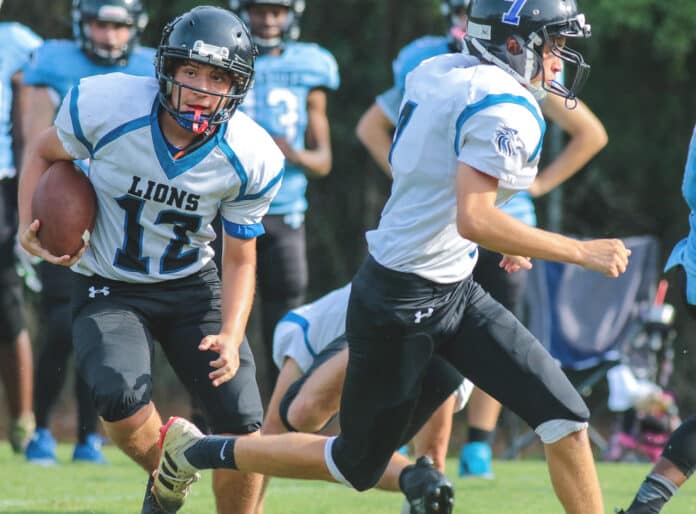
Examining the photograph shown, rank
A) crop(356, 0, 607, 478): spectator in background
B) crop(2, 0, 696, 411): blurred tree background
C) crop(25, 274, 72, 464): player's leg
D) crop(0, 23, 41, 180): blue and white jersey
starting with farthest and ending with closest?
crop(2, 0, 696, 411): blurred tree background
crop(0, 23, 41, 180): blue and white jersey
crop(25, 274, 72, 464): player's leg
crop(356, 0, 607, 478): spectator in background

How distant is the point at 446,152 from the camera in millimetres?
3727

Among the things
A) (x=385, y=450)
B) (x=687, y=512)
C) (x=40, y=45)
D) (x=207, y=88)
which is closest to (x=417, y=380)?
(x=385, y=450)

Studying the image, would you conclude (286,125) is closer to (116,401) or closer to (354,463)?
(116,401)

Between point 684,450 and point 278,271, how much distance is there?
254 centimetres

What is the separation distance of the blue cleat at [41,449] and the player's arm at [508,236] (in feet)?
11.9

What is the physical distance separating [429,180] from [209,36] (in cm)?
90

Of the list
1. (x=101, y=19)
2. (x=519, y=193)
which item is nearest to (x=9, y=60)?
(x=101, y=19)

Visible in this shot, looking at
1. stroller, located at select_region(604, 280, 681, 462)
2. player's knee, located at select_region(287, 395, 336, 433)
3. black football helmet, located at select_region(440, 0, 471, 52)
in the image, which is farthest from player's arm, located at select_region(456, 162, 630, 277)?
stroller, located at select_region(604, 280, 681, 462)

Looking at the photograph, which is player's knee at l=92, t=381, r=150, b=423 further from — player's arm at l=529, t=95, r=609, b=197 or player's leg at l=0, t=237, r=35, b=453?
player's leg at l=0, t=237, r=35, b=453

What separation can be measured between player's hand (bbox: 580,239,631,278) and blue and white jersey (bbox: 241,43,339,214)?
314 centimetres

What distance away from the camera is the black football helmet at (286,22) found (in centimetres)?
670

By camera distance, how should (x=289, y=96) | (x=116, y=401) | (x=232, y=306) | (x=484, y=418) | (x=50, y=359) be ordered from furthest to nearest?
(x=289, y=96)
(x=50, y=359)
(x=484, y=418)
(x=232, y=306)
(x=116, y=401)

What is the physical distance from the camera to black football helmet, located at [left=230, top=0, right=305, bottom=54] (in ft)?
22.0

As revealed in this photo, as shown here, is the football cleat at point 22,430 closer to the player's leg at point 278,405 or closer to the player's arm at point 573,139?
the player's leg at point 278,405
